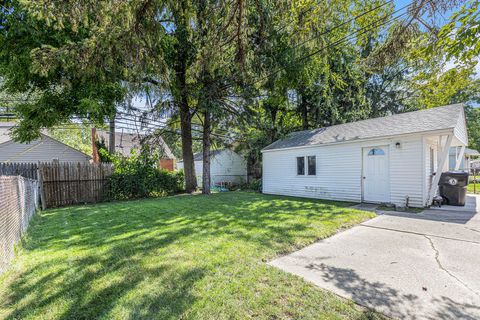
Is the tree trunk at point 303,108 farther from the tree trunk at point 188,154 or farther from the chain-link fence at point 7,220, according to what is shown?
the chain-link fence at point 7,220

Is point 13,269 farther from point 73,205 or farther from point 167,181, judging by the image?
point 167,181

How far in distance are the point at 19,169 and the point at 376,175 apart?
1259cm

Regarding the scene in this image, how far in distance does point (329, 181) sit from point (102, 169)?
9.64 metres

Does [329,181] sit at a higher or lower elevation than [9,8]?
lower

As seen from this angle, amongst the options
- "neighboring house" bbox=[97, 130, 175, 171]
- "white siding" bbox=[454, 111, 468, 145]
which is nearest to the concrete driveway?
"white siding" bbox=[454, 111, 468, 145]

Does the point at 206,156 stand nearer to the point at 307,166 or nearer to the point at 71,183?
the point at 307,166

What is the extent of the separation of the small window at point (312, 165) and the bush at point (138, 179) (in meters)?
6.90

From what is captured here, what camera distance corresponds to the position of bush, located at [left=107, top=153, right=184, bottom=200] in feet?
35.3

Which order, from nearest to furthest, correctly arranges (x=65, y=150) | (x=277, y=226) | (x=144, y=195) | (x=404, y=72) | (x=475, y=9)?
1. (x=475, y=9)
2. (x=277, y=226)
3. (x=144, y=195)
4. (x=65, y=150)
5. (x=404, y=72)

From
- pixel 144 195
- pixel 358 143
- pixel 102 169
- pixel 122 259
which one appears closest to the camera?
pixel 122 259

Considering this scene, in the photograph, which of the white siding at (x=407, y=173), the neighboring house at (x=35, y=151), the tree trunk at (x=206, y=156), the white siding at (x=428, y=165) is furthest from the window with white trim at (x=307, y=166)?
the neighboring house at (x=35, y=151)

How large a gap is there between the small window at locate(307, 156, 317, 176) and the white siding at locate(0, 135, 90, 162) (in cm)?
1597

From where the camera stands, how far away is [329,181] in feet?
32.7

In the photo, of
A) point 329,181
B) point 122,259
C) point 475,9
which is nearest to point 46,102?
point 122,259
